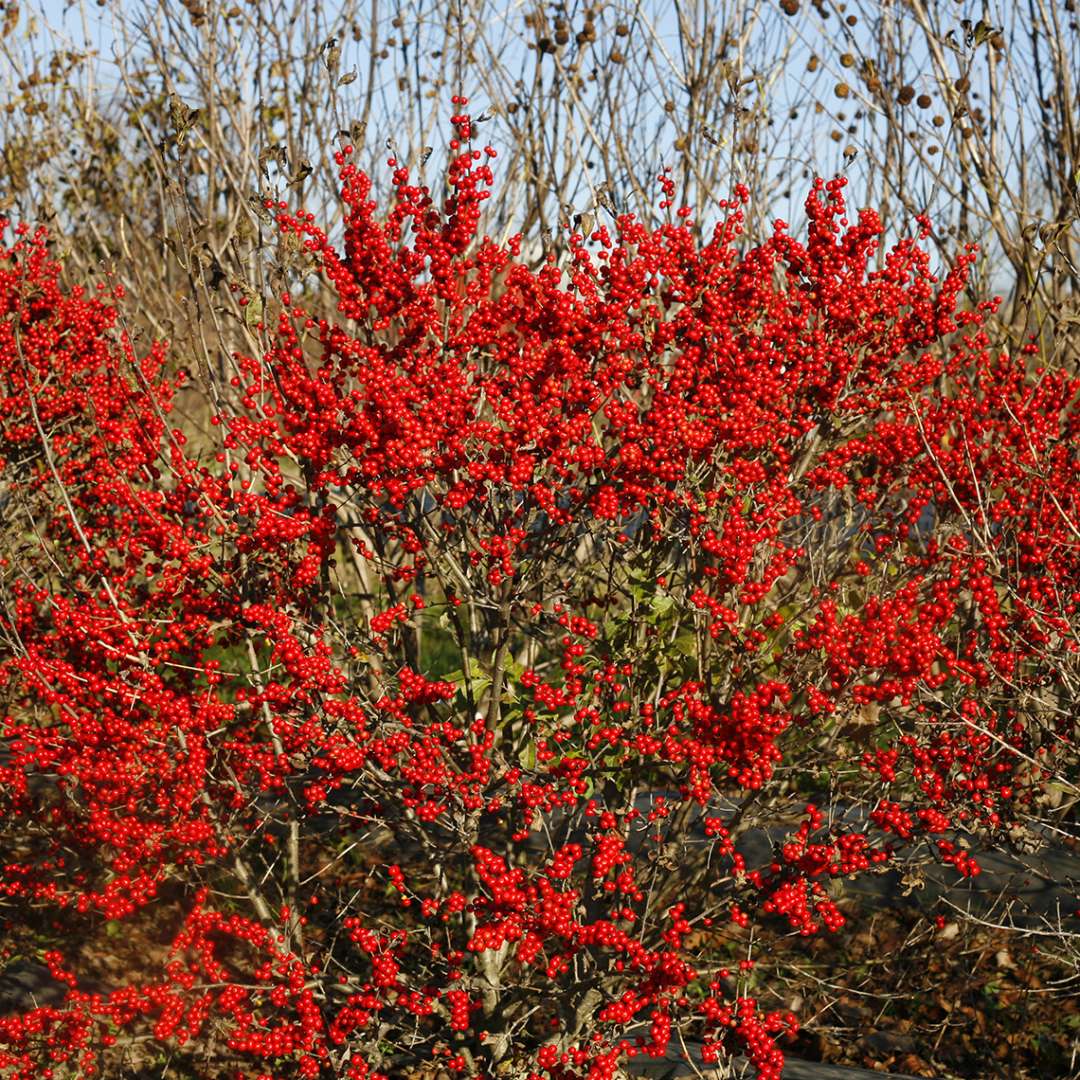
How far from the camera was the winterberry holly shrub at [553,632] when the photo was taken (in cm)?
416

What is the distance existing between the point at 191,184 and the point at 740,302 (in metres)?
5.47

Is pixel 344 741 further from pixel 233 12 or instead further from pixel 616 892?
pixel 233 12

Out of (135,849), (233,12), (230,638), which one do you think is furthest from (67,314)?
(135,849)

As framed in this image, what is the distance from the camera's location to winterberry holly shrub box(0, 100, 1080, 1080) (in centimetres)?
416

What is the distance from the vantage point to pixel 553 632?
5.35m

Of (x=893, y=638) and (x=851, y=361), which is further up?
(x=851, y=361)

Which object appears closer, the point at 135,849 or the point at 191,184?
the point at 135,849

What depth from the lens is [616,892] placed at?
469 centimetres

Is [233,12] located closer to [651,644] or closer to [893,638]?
[651,644]

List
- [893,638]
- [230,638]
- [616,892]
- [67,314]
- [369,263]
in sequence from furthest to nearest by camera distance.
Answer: [67,314]
[230,638]
[616,892]
[369,263]
[893,638]

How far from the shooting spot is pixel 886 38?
7.20m

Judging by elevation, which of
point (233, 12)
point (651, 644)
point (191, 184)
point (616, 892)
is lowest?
point (616, 892)

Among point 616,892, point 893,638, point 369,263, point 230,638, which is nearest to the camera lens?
point 893,638

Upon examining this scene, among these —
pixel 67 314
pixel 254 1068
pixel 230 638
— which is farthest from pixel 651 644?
pixel 67 314
